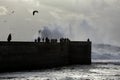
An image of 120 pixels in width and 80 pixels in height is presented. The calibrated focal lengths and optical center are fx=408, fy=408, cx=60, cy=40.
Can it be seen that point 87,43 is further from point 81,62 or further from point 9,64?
point 9,64

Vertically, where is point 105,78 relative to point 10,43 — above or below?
below

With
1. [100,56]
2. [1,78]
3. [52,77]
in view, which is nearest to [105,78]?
[52,77]

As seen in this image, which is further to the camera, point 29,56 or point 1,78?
point 29,56

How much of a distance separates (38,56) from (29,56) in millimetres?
2088

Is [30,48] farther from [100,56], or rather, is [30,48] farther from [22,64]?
[100,56]

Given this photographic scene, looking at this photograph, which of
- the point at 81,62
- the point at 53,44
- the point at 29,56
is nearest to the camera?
the point at 29,56

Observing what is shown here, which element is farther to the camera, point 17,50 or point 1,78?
point 17,50

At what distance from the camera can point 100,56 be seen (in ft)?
289

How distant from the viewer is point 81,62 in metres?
59.9

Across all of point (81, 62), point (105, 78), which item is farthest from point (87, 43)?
point (105, 78)

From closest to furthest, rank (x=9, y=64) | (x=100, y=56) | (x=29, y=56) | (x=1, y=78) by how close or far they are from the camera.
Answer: (x=1, y=78) < (x=9, y=64) < (x=29, y=56) < (x=100, y=56)

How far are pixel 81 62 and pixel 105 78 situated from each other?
19831 mm

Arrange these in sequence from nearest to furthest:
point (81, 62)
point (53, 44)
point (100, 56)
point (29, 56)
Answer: point (29, 56), point (53, 44), point (81, 62), point (100, 56)

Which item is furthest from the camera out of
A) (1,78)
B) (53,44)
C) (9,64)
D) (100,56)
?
(100,56)
